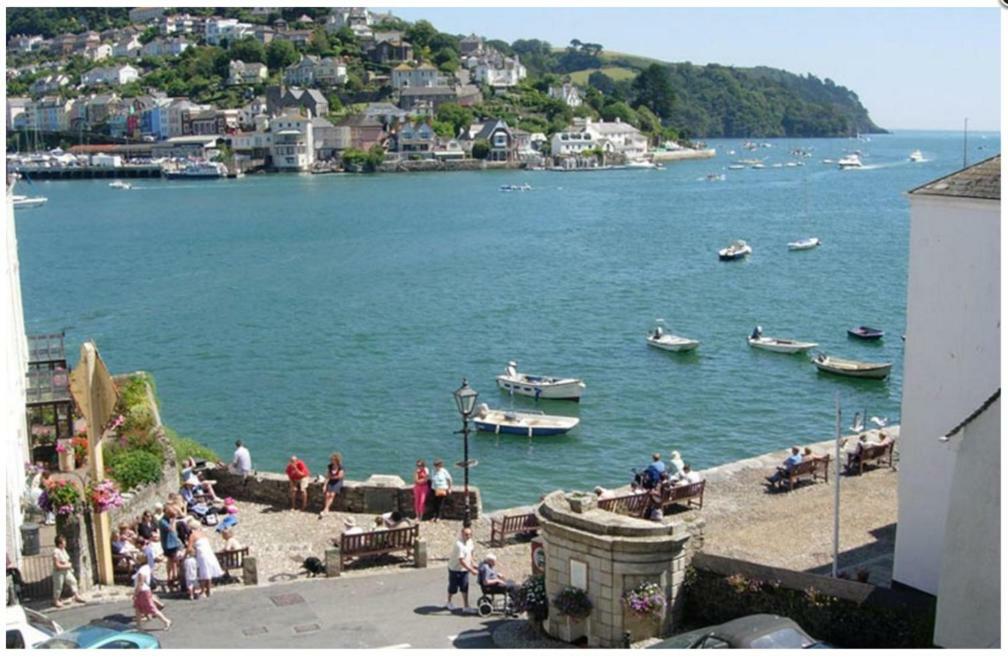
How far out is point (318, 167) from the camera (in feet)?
609

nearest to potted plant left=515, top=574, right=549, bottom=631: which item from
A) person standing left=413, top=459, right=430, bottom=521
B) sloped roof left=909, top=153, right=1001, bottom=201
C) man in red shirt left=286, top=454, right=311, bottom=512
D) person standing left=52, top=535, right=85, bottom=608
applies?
person standing left=52, top=535, right=85, bottom=608

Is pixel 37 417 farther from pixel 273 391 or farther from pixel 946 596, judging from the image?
pixel 273 391

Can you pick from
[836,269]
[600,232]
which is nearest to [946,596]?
[836,269]

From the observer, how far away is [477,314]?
60562 mm

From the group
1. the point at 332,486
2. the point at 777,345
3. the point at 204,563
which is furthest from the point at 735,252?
the point at 204,563

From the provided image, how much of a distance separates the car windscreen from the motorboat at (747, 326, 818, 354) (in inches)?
1506

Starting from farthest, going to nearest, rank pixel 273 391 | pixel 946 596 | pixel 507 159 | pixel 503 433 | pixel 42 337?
pixel 507 159 → pixel 273 391 → pixel 503 433 → pixel 42 337 → pixel 946 596

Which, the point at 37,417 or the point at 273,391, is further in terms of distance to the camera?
the point at 273,391

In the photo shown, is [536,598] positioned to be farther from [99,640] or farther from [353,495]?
[353,495]

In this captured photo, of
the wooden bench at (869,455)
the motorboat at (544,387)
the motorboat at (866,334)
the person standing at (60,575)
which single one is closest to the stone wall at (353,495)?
the person standing at (60,575)

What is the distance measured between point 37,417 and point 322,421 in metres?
17.0

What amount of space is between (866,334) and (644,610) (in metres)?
40.7

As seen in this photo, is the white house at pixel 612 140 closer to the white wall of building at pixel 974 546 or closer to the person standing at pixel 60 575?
the person standing at pixel 60 575

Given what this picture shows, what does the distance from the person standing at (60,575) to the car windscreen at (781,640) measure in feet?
27.5
